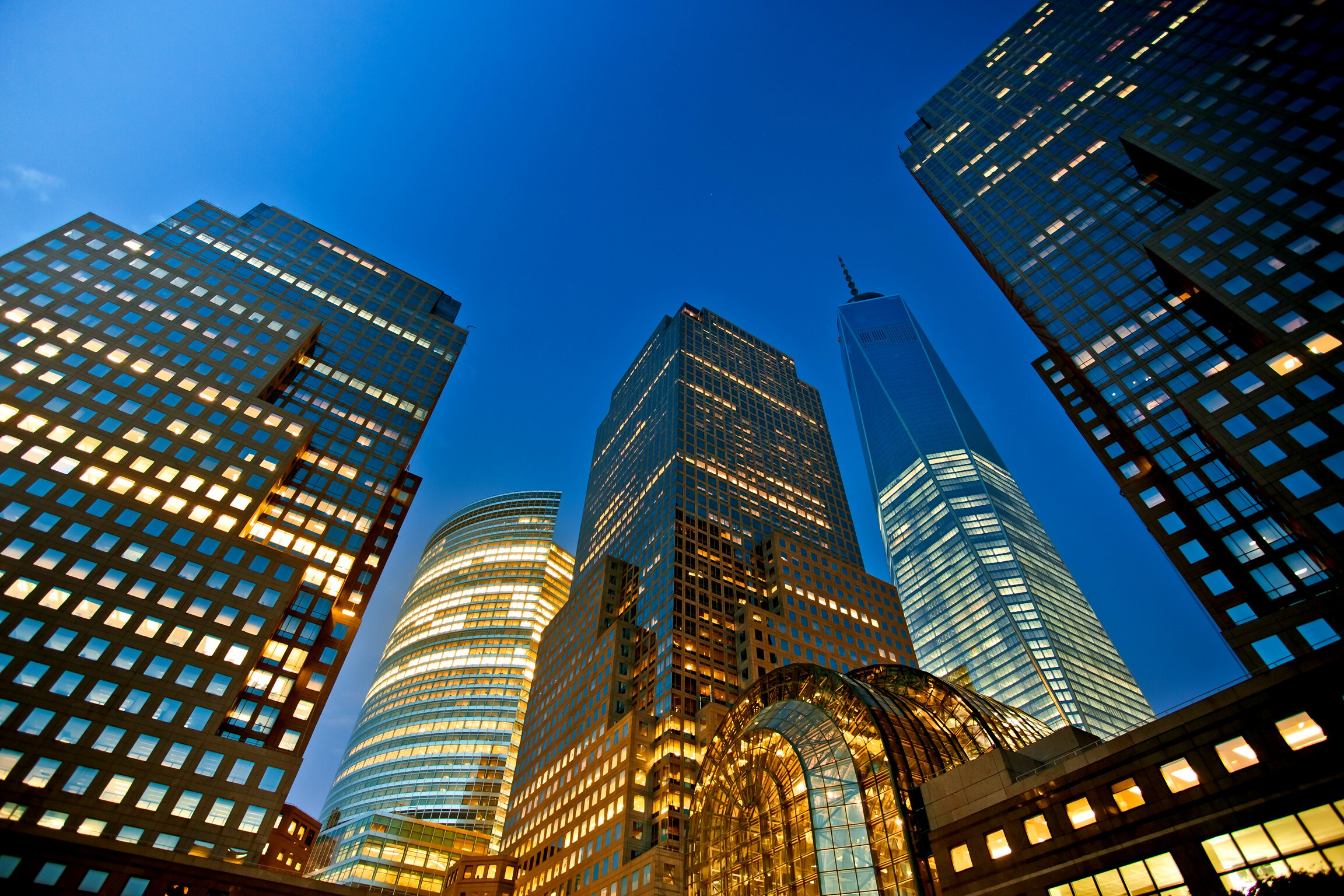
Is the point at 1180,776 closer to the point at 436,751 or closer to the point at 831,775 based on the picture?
the point at 831,775

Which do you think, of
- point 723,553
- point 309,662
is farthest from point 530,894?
point 723,553

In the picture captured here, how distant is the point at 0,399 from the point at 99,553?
23011 mm

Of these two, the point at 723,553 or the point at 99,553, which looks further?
the point at 723,553

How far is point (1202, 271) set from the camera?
2502 inches

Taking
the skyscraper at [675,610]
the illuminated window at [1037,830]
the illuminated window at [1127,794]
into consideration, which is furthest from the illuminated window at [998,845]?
the skyscraper at [675,610]

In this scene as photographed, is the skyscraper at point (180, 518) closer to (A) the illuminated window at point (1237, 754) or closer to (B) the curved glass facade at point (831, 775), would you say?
(B) the curved glass facade at point (831, 775)

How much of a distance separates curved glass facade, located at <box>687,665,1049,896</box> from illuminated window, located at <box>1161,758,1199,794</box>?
13584 millimetres

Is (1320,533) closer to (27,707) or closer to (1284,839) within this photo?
(1284,839)

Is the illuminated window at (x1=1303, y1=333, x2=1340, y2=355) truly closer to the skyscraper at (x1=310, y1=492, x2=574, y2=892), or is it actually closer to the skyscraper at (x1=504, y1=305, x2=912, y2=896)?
the skyscraper at (x1=504, y1=305, x2=912, y2=896)

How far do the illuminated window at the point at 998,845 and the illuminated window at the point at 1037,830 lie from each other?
1471 millimetres

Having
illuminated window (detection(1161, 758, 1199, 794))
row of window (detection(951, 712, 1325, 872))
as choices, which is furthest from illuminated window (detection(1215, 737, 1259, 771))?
illuminated window (detection(1161, 758, 1199, 794))

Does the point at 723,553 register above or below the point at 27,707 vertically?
above

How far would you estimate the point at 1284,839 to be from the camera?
2902 centimetres

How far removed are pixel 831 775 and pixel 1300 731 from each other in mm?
29245
